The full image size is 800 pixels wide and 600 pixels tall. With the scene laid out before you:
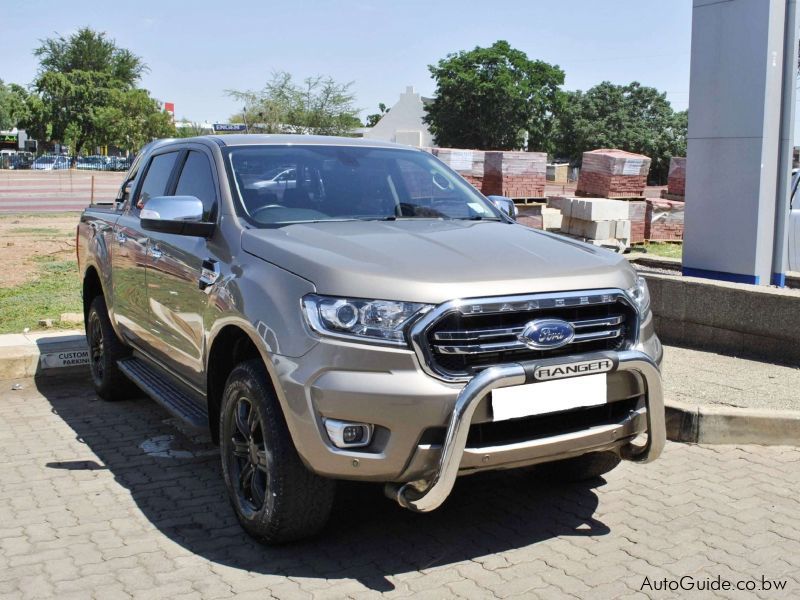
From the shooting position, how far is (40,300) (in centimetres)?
977

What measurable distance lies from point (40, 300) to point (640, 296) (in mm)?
7816

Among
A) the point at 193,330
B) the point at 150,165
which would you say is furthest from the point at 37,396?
the point at 193,330

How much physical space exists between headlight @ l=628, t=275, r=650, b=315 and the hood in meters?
0.05

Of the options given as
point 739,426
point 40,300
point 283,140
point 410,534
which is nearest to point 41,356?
point 40,300

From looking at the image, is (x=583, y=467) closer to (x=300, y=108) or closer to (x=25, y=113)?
(x=300, y=108)

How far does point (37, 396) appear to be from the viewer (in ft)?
22.1

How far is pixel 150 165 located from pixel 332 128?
4718 cm

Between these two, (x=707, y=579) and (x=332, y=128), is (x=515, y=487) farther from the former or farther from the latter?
(x=332, y=128)

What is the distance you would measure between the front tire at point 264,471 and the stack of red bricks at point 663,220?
1442cm

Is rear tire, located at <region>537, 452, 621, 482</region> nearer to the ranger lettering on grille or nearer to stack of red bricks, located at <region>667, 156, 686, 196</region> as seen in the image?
the ranger lettering on grille

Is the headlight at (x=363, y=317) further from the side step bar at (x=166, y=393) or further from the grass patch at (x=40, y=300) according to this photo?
the grass patch at (x=40, y=300)

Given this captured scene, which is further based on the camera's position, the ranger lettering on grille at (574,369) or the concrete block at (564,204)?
the concrete block at (564,204)

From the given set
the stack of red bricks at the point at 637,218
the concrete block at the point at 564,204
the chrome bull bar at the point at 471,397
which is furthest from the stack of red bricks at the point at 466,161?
the chrome bull bar at the point at 471,397

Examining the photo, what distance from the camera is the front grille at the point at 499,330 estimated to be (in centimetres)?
332
